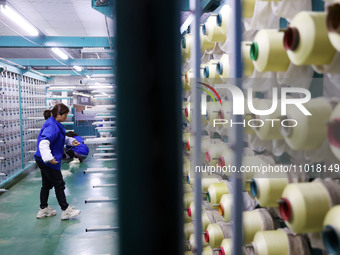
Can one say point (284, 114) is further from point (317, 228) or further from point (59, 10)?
point (59, 10)

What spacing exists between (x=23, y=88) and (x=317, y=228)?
8.79 m

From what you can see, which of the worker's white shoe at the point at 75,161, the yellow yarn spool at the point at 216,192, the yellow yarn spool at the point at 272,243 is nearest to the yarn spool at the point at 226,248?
the yellow yarn spool at the point at 216,192

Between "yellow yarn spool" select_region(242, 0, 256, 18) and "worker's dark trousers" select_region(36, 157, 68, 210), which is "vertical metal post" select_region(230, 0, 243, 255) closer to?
"yellow yarn spool" select_region(242, 0, 256, 18)

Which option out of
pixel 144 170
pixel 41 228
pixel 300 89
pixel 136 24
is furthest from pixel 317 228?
pixel 41 228

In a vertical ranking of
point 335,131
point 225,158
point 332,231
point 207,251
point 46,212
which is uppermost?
point 335,131

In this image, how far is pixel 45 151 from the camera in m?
4.71

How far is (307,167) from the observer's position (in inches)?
60.5

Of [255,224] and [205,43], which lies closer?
[255,224]

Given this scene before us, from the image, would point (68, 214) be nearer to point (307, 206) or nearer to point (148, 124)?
point (307, 206)

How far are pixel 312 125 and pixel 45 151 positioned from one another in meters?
4.31

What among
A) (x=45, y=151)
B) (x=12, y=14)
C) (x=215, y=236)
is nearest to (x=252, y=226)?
(x=215, y=236)

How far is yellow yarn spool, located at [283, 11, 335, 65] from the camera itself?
110 cm

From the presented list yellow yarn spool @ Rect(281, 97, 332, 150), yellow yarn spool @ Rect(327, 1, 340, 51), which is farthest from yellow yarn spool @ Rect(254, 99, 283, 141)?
yellow yarn spool @ Rect(327, 1, 340, 51)

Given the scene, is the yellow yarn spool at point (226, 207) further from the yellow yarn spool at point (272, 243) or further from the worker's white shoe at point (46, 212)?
the worker's white shoe at point (46, 212)
